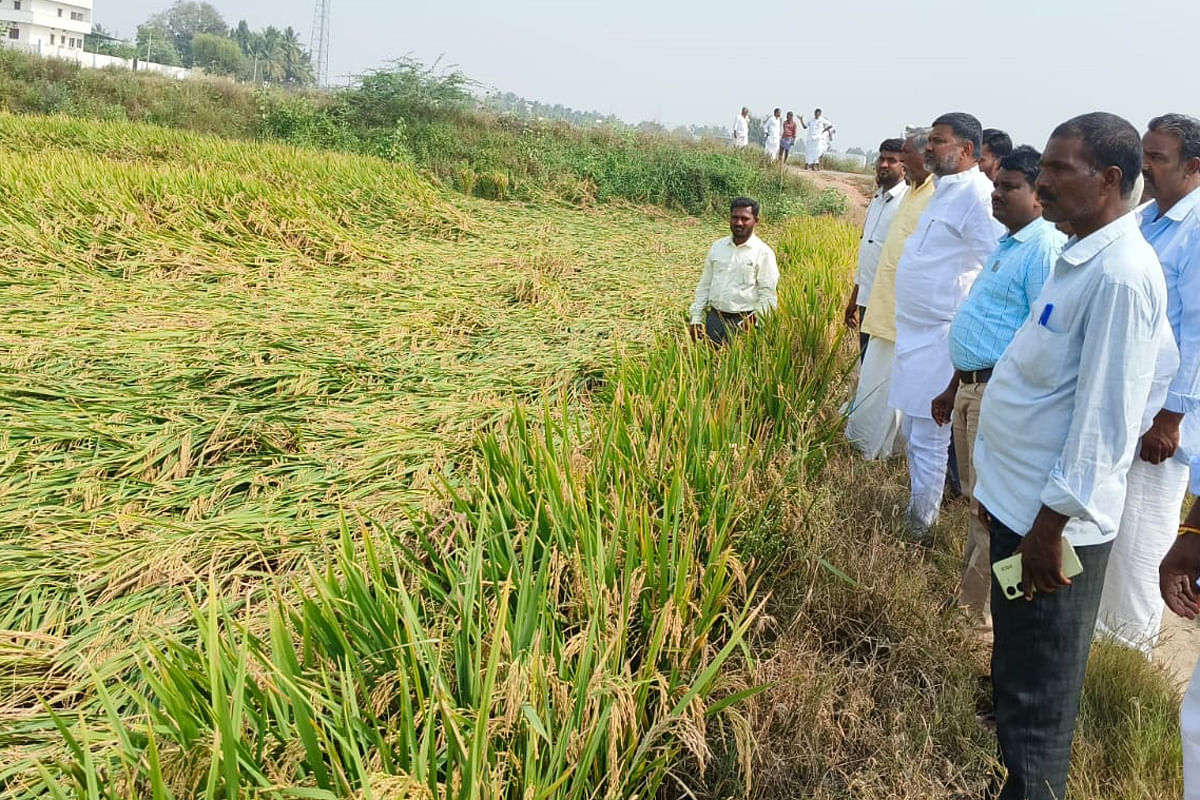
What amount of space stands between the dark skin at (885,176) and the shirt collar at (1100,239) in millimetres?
2652

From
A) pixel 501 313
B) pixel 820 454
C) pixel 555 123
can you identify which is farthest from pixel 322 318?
pixel 555 123

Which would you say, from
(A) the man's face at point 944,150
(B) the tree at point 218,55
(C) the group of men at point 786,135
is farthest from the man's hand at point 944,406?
(B) the tree at point 218,55

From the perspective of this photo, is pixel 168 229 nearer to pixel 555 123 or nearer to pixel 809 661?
pixel 809 661

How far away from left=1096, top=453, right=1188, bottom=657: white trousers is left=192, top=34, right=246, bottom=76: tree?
7763 cm

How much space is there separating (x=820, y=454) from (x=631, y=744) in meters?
1.57

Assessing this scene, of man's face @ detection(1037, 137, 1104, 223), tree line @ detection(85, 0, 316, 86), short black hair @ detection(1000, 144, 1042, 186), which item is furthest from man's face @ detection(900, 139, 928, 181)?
tree line @ detection(85, 0, 316, 86)

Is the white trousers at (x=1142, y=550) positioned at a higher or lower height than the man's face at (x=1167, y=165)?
lower

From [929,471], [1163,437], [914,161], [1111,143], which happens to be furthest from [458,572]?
[914,161]

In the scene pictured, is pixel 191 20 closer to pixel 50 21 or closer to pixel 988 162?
pixel 50 21

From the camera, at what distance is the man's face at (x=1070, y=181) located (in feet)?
5.16

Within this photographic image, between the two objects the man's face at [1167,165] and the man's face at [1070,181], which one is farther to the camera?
the man's face at [1167,165]

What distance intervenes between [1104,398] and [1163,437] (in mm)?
880

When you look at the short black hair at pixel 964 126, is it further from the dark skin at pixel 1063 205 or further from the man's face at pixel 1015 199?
the dark skin at pixel 1063 205

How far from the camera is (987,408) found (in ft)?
5.74
